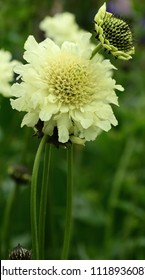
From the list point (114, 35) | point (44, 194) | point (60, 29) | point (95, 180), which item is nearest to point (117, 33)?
point (114, 35)

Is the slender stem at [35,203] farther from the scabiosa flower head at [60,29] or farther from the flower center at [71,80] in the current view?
the scabiosa flower head at [60,29]

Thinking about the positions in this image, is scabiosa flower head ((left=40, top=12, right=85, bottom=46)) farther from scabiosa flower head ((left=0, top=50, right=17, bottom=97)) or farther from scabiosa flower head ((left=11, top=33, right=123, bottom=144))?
scabiosa flower head ((left=11, top=33, right=123, bottom=144))

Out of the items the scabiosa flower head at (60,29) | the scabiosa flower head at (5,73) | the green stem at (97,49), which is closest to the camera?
the green stem at (97,49)

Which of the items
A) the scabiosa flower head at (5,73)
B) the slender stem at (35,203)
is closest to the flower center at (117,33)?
the slender stem at (35,203)

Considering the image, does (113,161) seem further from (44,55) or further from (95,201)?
(44,55)

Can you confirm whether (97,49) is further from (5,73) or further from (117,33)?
(5,73)

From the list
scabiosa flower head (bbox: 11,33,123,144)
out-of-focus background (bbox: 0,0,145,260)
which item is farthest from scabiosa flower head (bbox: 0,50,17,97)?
out-of-focus background (bbox: 0,0,145,260)
